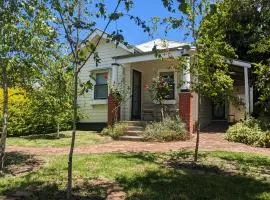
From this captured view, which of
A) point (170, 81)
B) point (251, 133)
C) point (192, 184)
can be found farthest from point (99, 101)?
point (192, 184)

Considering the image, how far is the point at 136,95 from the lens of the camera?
2156 centimetres

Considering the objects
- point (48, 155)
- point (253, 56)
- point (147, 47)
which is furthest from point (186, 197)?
point (147, 47)

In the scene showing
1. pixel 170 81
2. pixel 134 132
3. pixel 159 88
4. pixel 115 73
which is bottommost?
pixel 134 132

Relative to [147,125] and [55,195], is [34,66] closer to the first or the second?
[55,195]

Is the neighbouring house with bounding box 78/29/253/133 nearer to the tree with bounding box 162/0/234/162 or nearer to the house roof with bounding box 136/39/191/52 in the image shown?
the house roof with bounding box 136/39/191/52

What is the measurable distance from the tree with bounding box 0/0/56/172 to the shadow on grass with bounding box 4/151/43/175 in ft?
1.16

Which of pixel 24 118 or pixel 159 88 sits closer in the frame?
pixel 159 88

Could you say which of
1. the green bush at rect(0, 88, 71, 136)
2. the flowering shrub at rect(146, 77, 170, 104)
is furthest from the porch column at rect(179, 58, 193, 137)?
the green bush at rect(0, 88, 71, 136)

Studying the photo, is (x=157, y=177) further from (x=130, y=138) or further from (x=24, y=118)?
(x=24, y=118)

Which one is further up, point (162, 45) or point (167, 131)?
point (162, 45)

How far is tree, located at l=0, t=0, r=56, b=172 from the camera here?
341 inches

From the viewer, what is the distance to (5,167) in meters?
10.5

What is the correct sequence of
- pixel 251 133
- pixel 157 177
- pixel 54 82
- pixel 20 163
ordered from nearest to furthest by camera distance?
pixel 157 177
pixel 54 82
pixel 20 163
pixel 251 133

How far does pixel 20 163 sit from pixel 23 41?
138 inches
